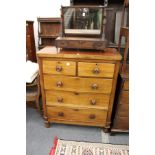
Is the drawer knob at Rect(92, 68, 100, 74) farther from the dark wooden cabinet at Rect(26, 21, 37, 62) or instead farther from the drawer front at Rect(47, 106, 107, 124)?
the dark wooden cabinet at Rect(26, 21, 37, 62)

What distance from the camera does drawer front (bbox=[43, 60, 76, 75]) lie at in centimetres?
147

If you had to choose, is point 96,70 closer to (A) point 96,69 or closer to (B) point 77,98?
(A) point 96,69

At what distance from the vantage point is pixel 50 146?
1.56 m

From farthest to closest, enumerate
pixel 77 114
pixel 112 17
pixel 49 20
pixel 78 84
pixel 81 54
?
pixel 49 20
pixel 112 17
pixel 77 114
pixel 78 84
pixel 81 54

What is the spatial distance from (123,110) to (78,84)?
520 mm

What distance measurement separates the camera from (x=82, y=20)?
1544 millimetres

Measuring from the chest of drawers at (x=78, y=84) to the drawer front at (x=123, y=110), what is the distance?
0.08m

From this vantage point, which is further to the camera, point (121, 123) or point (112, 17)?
point (112, 17)

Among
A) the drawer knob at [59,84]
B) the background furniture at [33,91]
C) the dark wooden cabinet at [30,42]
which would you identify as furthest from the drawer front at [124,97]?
the dark wooden cabinet at [30,42]

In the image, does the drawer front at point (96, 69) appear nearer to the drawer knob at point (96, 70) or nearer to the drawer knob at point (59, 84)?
the drawer knob at point (96, 70)

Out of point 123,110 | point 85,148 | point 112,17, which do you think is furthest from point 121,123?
point 112,17
